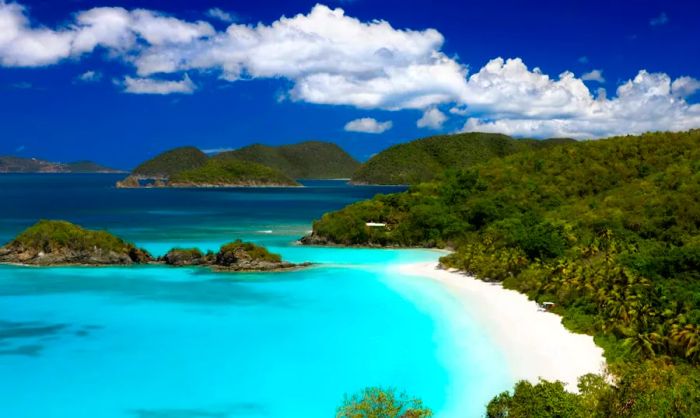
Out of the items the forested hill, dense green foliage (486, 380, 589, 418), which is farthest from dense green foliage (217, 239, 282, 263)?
dense green foliage (486, 380, 589, 418)

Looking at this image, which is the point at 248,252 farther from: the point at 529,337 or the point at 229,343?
the point at 529,337

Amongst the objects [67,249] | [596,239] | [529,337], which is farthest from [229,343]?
[67,249]

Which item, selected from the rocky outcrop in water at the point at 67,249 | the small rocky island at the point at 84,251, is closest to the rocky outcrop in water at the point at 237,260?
the small rocky island at the point at 84,251

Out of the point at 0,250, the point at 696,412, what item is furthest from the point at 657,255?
the point at 0,250

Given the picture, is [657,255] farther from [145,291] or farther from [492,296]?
[145,291]

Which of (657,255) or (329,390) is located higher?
(657,255)

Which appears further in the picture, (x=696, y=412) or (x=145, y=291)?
Answer: (x=145, y=291)

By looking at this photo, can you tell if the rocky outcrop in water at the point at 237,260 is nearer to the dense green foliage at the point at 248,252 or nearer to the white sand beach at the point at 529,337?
the dense green foliage at the point at 248,252
